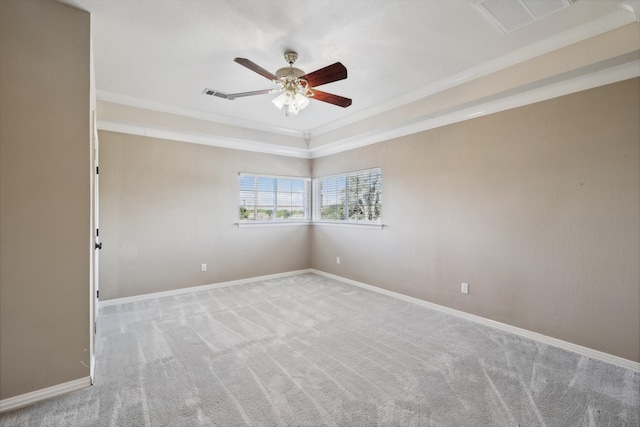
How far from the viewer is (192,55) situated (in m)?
2.76

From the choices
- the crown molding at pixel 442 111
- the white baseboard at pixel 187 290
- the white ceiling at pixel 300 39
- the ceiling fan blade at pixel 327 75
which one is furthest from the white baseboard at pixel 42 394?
the crown molding at pixel 442 111

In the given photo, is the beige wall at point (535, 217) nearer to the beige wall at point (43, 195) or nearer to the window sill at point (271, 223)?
→ the window sill at point (271, 223)

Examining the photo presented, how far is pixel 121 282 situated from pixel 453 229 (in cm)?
445

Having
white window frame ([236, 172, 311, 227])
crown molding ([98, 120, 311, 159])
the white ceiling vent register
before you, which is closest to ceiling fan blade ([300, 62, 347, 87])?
the white ceiling vent register

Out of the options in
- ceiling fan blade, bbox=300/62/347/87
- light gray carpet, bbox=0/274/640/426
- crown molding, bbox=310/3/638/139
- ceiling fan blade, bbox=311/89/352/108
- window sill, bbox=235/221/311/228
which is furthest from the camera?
window sill, bbox=235/221/311/228

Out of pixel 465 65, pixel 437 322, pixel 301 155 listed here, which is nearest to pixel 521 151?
pixel 465 65

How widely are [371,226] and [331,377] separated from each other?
278 centimetres

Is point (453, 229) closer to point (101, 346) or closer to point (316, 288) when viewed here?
point (316, 288)

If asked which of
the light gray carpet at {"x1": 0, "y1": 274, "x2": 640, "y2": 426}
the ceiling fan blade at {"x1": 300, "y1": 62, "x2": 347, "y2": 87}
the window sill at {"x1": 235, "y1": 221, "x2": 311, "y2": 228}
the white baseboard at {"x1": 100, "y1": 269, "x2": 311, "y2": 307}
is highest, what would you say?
the ceiling fan blade at {"x1": 300, "y1": 62, "x2": 347, "y2": 87}

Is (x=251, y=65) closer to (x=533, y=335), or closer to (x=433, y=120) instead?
(x=433, y=120)

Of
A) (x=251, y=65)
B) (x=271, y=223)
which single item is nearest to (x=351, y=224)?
(x=271, y=223)

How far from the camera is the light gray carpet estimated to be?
5.96 ft

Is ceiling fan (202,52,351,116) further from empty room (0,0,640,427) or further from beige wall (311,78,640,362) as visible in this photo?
beige wall (311,78,640,362)

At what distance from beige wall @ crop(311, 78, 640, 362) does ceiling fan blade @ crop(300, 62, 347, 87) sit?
193 cm
